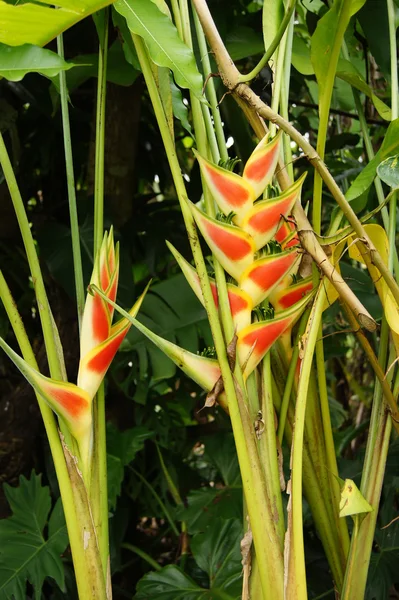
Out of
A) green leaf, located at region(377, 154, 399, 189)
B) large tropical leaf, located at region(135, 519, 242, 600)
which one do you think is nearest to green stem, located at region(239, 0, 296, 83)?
green leaf, located at region(377, 154, 399, 189)

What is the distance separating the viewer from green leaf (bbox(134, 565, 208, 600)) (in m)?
0.65

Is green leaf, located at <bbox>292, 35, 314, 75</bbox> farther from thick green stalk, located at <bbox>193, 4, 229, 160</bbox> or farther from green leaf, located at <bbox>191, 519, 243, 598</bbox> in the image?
green leaf, located at <bbox>191, 519, 243, 598</bbox>

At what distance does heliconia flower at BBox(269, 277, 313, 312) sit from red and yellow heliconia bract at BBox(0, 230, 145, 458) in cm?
10

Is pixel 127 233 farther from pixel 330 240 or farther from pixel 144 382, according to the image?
pixel 330 240

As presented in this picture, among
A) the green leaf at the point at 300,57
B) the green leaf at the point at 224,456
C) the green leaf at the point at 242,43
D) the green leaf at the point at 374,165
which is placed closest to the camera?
the green leaf at the point at 374,165

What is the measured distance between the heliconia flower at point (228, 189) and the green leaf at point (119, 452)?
0.47 metres

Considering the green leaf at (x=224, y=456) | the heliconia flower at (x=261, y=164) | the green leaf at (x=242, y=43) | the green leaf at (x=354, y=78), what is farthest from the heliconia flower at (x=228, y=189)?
the green leaf at (x=224, y=456)

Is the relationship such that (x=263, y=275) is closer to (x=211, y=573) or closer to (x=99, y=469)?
(x=99, y=469)

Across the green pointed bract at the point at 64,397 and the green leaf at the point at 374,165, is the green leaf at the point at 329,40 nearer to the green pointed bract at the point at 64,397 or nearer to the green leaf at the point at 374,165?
the green leaf at the point at 374,165

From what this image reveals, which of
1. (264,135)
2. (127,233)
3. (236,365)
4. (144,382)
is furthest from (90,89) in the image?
(236,365)

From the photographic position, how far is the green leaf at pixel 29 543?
0.66 metres

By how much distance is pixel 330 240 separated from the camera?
434 mm

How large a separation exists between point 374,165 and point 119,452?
51 centimetres

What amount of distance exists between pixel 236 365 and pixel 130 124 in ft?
2.30
